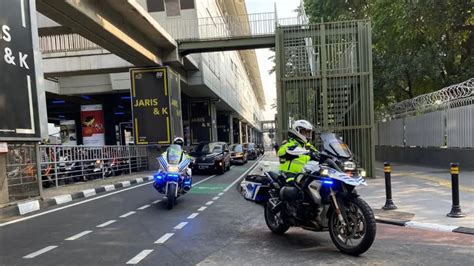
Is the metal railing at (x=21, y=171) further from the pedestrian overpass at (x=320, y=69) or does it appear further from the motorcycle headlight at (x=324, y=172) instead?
the motorcycle headlight at (x=324, y=172)

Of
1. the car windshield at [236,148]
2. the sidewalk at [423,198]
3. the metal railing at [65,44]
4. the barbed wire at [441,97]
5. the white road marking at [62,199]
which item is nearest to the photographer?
the sidewalk at [423,198]

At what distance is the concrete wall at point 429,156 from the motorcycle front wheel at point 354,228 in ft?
38.6

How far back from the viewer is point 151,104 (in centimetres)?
2289

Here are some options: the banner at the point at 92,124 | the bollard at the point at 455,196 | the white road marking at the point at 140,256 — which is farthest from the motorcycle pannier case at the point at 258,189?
the banner at the point at 92,124

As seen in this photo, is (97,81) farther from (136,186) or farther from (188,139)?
(136,186)

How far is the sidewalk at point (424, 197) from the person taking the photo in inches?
327

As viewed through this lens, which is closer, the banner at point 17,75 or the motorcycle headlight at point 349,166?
the motorcycle headlight at point 349,166

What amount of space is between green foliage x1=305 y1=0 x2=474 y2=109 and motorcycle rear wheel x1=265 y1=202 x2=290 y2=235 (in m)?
12.2

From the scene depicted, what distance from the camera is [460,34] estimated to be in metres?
21.5

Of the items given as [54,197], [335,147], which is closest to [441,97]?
[335,147]

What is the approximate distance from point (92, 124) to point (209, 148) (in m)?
13.5

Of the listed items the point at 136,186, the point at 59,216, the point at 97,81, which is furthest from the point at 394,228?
the point at 97,81

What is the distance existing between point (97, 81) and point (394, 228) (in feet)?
81.3

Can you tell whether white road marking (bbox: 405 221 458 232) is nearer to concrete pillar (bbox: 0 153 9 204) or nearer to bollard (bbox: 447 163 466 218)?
bollard (bbox: 447 163 466 218)
